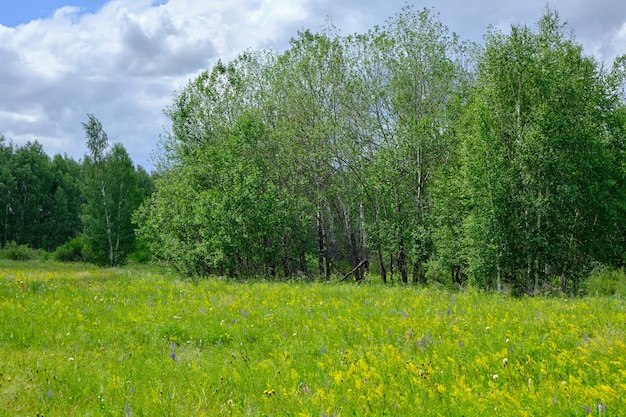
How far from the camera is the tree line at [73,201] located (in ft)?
166

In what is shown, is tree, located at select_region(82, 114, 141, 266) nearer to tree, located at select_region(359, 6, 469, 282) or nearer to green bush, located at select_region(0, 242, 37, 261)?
green bush, located at select_region(0, 242, 37, 261)

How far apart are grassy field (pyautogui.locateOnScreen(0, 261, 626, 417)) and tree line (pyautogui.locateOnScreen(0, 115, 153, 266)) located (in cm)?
4186

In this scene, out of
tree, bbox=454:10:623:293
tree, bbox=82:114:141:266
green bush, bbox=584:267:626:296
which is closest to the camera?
tree, bbox=454:10:623:293

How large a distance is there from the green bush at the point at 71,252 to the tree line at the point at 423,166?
33424 millimetres

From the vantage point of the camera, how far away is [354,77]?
26.8m

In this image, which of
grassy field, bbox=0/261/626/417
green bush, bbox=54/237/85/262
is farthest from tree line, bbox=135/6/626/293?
green bush, bbox=54/237/85/262

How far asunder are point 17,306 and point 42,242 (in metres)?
77.8

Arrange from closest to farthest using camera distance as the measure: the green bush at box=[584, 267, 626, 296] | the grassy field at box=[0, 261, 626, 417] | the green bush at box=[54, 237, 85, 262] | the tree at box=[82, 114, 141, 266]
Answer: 1. the grassy field at box=[0, 261, 626, 417]
2. the green bush at box=[584, 267, 626, 296]
3. the tree at box=[82, 114, 141, 266]
4. the green bush at box=[54, 237, 85, 262]

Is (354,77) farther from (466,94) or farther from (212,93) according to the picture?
(212,93)

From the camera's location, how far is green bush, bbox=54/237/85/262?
56969 mm

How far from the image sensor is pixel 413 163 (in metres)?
24.8

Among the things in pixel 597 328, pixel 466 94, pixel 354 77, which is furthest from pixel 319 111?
pixel 597 328

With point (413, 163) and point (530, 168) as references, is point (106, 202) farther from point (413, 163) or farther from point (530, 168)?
point (530, 168)

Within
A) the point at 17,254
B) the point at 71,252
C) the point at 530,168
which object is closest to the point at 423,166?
the point at 530,168
